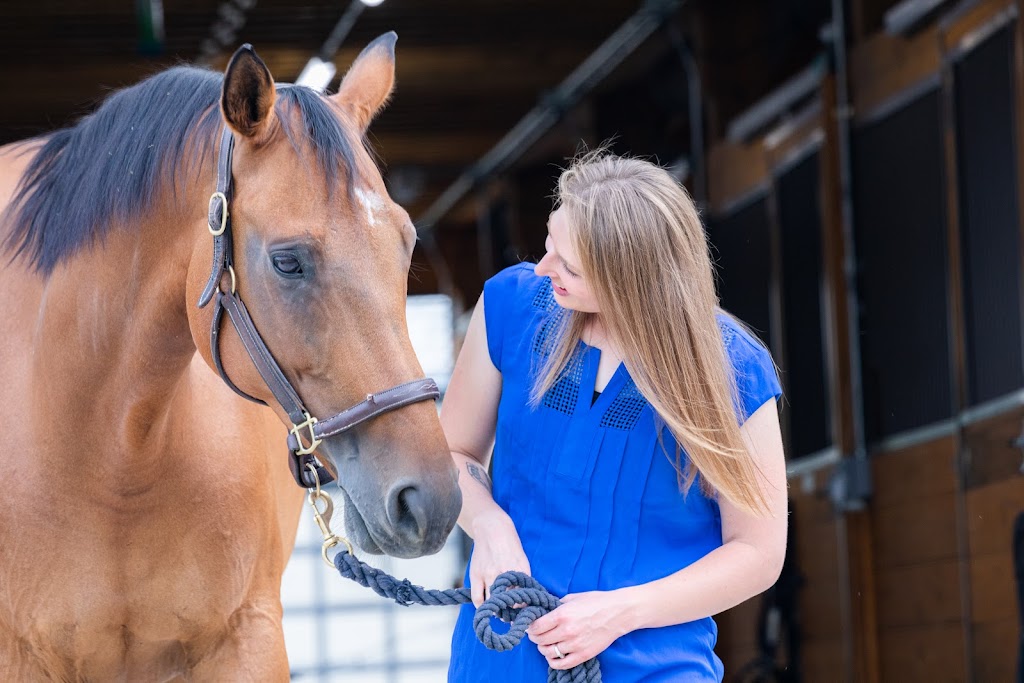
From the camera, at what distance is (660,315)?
1767 millimetres

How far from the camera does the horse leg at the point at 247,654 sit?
2309mm

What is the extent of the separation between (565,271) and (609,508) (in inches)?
13.1

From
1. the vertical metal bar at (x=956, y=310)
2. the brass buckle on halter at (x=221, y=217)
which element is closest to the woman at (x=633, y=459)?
the brass buckle on halter at (x=221, y=217)

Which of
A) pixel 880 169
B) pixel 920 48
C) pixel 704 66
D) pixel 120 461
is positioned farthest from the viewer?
pixel 704 66

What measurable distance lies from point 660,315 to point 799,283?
11.7 feet

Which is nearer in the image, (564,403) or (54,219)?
(564,403)

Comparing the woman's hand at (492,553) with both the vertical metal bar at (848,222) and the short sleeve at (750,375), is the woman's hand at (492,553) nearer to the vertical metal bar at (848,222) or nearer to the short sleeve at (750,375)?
the short sleeve at (750,375)

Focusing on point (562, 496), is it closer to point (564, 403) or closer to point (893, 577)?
point (564, 403)

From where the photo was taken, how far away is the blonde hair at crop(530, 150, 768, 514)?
5.68ft

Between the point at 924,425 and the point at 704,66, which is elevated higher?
the point at 704,66

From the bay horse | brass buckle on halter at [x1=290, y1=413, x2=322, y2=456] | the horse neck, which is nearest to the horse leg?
the bay horse

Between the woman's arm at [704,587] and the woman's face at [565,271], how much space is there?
0.93 ft

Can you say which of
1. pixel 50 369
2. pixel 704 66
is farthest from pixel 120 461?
pixel 704 66

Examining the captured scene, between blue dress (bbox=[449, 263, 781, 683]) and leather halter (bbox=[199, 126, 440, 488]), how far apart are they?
0.63ft
